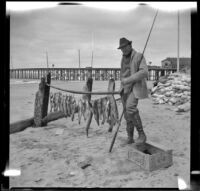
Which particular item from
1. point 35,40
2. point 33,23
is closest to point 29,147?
point 35,40

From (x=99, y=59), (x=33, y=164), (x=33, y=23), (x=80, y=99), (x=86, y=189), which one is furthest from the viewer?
(x=80, y=99)

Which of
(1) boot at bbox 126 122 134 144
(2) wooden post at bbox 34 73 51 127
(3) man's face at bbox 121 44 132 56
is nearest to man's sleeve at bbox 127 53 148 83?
(3) man's face at bbox 121 44 132 56

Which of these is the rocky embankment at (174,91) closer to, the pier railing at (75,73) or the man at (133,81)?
the pier railing at (75,73)

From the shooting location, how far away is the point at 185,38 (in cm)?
302

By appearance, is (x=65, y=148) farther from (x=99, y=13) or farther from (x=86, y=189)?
(x=99, y=13)

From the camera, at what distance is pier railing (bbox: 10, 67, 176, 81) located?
3346mm

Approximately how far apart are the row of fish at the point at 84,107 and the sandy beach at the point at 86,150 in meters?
0.22

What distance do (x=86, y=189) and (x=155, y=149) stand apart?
1103 millimetres

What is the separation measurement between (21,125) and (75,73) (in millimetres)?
1346

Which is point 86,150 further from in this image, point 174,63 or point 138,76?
point 174,63

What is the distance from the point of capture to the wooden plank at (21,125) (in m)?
3.51

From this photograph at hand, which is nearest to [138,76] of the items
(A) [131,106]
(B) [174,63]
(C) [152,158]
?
(A) [131,106]

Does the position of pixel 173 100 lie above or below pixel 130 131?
above

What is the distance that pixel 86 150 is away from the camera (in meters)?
3.21
